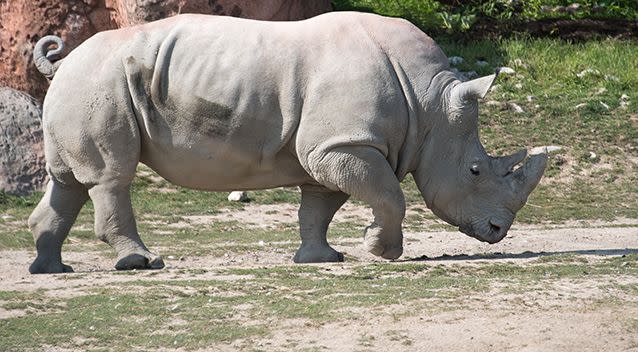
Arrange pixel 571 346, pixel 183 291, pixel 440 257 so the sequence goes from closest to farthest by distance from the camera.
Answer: pixel 571 346
pixel 183 291
pixel 440 257

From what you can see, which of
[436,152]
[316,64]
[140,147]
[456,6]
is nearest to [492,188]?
[436,152]

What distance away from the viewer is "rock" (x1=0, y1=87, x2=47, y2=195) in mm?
15586

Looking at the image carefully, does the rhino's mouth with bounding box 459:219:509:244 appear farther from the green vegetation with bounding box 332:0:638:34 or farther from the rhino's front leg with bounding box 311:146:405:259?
the green vegetation with bounding box 332:0:638:34

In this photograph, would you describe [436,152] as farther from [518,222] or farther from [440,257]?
[518,222]

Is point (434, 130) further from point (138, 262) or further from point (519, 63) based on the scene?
point (519, 63)

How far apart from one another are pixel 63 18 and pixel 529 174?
687 centimetres

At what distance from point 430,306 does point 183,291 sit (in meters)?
1.58

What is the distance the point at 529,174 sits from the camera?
1184cm

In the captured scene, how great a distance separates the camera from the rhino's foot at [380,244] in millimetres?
11406

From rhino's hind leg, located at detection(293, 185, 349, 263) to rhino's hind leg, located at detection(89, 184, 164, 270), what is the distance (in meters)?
1.07

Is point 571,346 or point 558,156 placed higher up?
point 571,346

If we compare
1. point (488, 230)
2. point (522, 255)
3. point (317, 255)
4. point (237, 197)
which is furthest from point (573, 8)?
point (317, 255)

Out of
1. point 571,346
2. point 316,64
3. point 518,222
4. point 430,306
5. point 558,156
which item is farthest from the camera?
point 558,156

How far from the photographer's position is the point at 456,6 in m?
20.1
